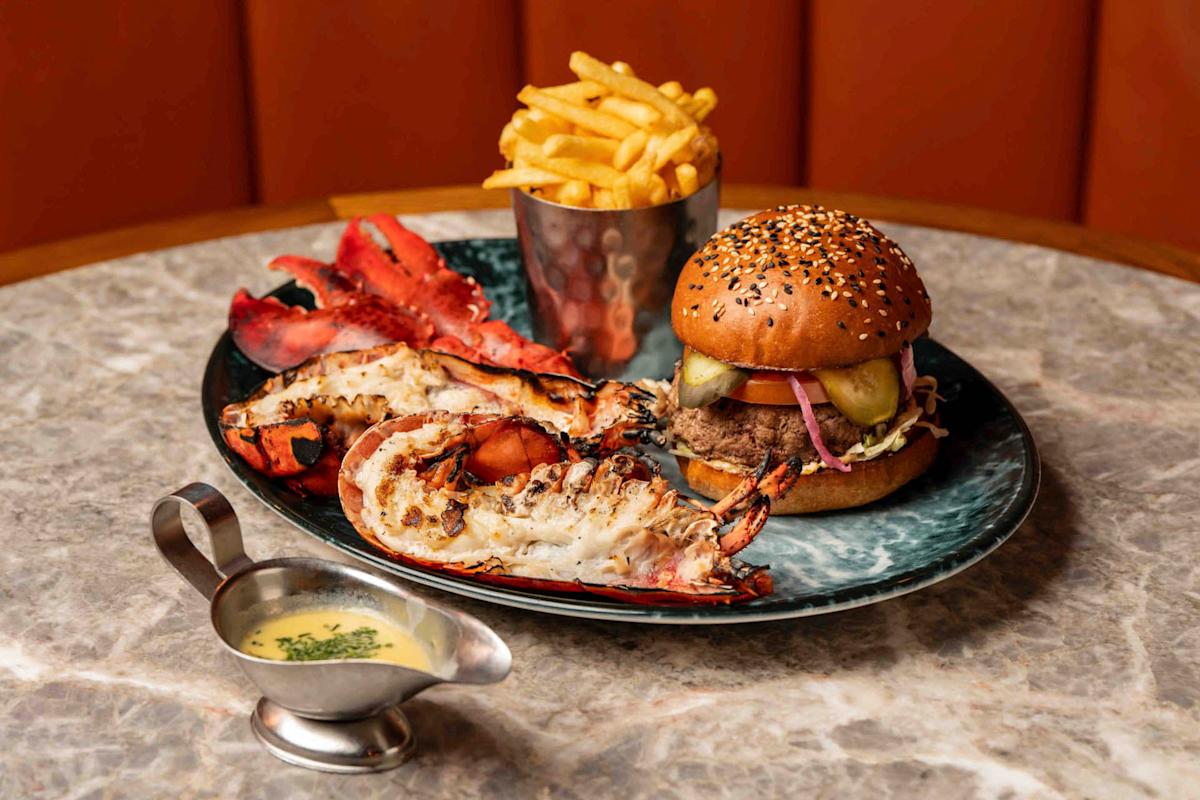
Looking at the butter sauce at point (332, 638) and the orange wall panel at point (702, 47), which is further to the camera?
the orange wall panel at point (702, 47)

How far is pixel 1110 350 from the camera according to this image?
8.93 feet

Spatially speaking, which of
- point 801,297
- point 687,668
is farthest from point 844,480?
point 687,668

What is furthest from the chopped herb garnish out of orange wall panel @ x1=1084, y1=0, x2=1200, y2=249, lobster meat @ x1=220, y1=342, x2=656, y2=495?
orange wall panel @ x1=1084, y1=0, x2=1200, y2=249

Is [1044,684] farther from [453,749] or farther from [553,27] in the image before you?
[553,27]

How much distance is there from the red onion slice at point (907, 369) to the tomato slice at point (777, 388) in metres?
0.15

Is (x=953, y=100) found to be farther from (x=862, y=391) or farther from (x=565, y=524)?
(x=565, y=524)

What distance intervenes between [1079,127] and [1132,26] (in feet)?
1.15

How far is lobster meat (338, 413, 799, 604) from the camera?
5.82 ft

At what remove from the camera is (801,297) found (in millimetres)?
2186

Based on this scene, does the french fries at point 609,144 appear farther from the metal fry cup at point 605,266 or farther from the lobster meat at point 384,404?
the lobster meat at point 384,404

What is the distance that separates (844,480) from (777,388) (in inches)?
7.4

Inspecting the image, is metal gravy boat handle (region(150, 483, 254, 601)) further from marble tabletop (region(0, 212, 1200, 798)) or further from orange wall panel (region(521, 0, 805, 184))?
orange wall panel (region(521, 0, 805, 184))

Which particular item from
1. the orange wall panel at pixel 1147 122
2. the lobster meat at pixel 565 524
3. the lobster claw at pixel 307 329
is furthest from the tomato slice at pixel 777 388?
the orange wall panel at pixel 1147 122

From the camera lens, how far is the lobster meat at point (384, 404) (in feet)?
6.86
